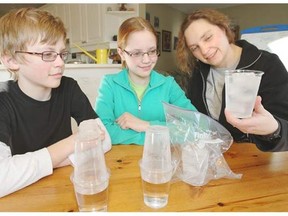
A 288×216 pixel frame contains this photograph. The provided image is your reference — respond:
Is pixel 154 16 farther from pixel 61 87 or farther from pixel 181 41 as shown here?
pixel 61 87

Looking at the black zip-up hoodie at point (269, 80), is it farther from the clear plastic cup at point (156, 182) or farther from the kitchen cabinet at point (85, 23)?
the kitchen cabinet at point (85, 23)

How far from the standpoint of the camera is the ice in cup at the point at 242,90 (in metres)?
0.66

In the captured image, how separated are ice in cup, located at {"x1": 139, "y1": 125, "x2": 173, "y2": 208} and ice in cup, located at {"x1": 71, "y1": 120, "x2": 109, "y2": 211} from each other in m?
0.11

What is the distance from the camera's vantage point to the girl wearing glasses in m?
1.26

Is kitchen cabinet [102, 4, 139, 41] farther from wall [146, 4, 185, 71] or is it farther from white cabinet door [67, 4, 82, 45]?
wall [146, 4, 185, 71]

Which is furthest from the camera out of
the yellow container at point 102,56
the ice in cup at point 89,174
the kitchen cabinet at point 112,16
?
the kitchen cabinet at point 112,16

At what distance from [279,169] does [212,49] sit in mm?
695

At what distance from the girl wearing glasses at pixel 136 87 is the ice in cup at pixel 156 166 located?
558mm

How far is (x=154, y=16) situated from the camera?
5152mm

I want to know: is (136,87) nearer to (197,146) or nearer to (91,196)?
(197,146)

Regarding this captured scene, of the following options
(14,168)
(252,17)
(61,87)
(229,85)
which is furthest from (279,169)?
(252,17)

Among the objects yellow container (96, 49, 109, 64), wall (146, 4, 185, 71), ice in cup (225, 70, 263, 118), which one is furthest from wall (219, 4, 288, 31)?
ice in cup (225, 70, 263, 118)

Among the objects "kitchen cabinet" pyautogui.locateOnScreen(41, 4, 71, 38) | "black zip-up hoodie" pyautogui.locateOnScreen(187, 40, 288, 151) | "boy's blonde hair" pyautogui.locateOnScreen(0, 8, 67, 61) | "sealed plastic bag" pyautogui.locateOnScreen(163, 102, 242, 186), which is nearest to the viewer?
"sealed plastic bag" pyautogui.locateOnScreen(163, 102, 242, 186)

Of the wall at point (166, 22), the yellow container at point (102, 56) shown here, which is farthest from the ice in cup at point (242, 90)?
the wall at point (166, 22)
